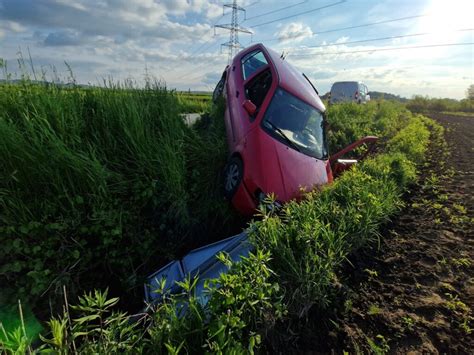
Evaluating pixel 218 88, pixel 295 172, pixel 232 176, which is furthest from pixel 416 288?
pixel 218 88

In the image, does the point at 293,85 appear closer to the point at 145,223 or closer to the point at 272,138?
the point at 272,138

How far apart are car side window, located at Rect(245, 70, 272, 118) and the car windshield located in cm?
31

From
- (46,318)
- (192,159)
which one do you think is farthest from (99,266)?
(192,159)

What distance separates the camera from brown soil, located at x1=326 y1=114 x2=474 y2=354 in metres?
2.27

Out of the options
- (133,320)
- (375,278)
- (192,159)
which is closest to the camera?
(133,320)

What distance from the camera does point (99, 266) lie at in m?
3.27

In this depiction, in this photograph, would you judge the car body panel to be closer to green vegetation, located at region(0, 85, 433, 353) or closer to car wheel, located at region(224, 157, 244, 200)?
car wheel, located at region(224, 157, 244, 200)

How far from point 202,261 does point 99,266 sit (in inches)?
47.0

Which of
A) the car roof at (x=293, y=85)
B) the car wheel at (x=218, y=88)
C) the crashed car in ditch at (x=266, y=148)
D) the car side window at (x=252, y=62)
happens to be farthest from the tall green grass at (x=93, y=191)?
the car wheel at (x=218, y=88)

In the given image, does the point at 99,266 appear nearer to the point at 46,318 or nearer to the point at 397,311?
the point at 46,318

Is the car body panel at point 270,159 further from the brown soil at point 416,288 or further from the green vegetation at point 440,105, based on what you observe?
the green vegetation at point 440,105

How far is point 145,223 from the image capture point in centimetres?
371

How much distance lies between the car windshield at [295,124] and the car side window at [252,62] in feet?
4.13

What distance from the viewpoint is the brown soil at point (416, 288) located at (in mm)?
2270
